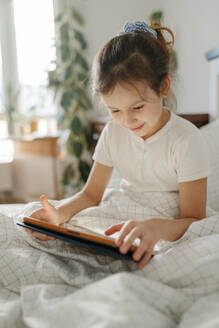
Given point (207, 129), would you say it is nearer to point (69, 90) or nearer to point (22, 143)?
point (69, 90)

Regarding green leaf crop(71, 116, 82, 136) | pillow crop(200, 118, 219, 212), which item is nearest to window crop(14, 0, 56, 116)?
green leaf crop(71, 116, 82, 136)

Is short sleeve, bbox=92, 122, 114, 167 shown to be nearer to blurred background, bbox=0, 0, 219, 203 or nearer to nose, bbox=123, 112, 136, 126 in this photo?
nose, bbox=123, 112, 136, 126

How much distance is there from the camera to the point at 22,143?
3092 millimetres

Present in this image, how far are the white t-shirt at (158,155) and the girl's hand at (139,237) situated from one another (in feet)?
0.82

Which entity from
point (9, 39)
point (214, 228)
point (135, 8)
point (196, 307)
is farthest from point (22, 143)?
point (196, 307)

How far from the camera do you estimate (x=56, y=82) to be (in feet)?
9.33

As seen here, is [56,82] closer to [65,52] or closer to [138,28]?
[65,52]

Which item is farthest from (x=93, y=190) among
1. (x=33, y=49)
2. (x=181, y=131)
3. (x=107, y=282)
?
(x=33, y=49)

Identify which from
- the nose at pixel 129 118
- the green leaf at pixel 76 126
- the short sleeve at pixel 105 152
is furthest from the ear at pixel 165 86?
the green leaf at pixel 76 126

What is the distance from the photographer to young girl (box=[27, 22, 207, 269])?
788 millimetres

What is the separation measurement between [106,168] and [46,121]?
266cm

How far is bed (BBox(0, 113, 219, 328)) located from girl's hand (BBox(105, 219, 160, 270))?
0.08ft

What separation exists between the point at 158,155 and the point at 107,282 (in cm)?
49

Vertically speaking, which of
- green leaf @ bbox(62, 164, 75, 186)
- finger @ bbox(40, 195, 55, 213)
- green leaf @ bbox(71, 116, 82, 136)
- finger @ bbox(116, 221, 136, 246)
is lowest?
green leaf @ bbox(62, 164, 75, 186)
